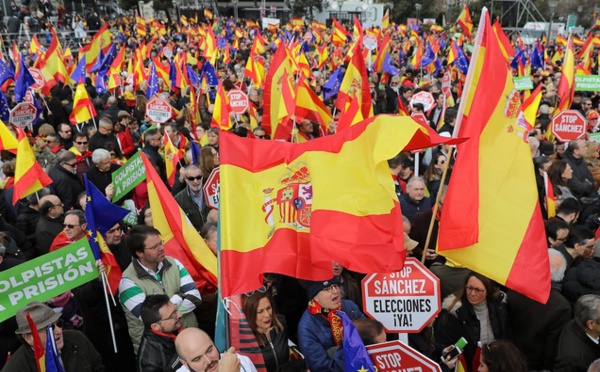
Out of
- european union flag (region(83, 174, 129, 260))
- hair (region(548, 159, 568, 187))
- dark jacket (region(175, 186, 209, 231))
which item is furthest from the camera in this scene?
hair (region(548, 159, 568, 187))

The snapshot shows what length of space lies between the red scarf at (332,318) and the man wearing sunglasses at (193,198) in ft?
8.81

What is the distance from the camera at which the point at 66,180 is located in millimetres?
7082

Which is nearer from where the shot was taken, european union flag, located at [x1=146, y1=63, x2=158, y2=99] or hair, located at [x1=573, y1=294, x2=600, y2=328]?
hair, located at [x1=573, y1=294, x2=600, y2=328]

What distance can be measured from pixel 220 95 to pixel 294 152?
5963mm

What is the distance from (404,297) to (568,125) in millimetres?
6242

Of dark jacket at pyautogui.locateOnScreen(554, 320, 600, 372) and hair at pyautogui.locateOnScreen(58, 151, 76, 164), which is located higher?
hair at pyautogui.locateOnScreen(58, 151, 76, 164)

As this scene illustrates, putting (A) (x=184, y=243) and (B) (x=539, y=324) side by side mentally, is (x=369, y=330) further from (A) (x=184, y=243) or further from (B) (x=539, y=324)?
(A) (x=184, y=243)

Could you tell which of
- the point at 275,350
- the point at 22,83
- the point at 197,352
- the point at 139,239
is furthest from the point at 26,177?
the point at 22,83

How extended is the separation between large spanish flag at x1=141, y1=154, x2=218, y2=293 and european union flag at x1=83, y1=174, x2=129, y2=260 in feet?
1.19

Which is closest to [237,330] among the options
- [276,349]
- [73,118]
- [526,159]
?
[276,349]

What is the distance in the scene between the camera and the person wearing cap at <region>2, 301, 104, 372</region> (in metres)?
3.57

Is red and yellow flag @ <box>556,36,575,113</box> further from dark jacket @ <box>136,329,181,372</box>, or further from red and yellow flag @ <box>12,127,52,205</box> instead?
dark jacket @ <box>136,329,181,372</box>

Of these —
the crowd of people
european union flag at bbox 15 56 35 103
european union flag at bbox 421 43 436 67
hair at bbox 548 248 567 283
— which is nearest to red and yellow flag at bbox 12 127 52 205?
the crowd of people

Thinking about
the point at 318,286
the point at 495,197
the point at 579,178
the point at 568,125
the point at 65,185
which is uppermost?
the point at 495,197
